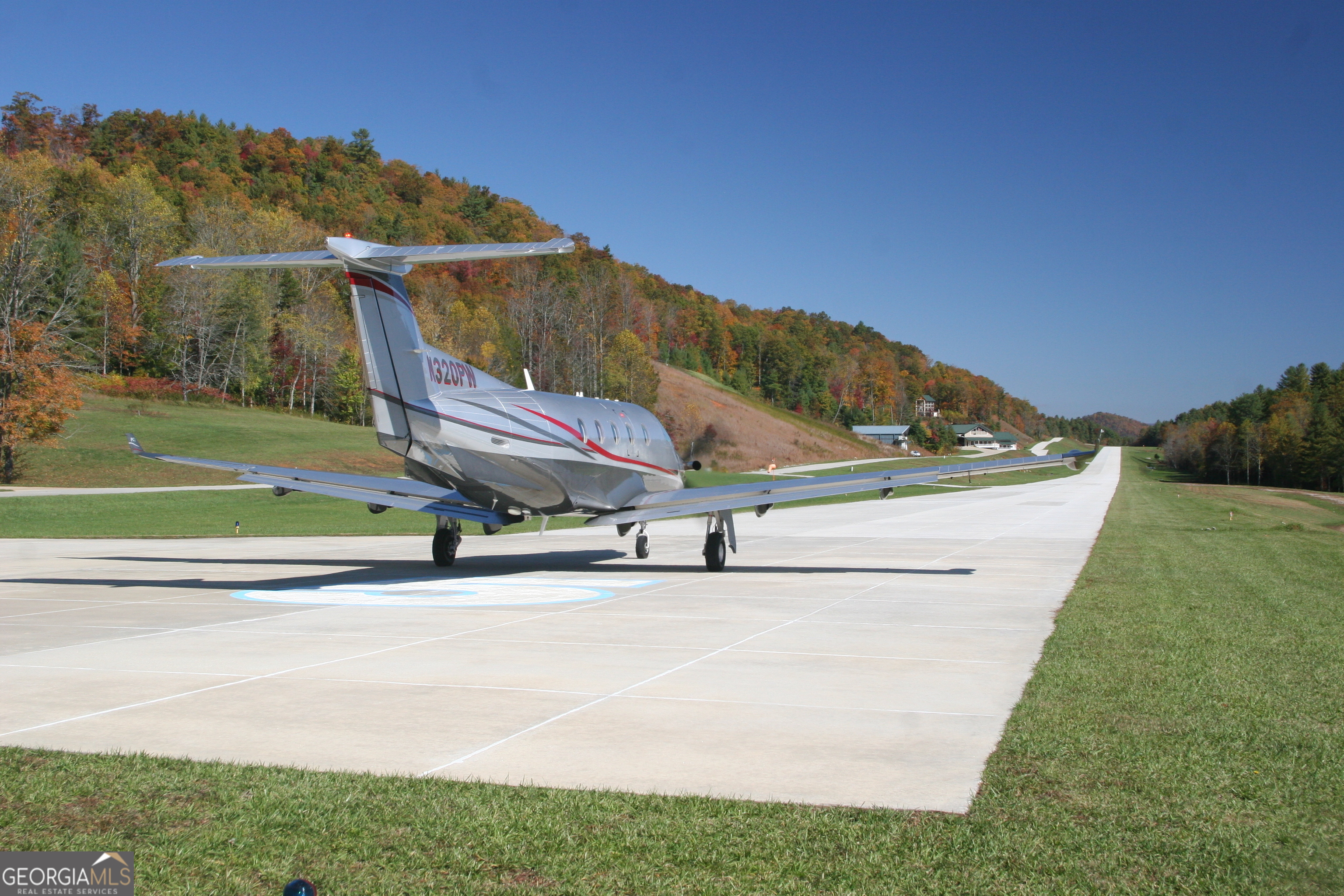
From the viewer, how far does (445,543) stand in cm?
1931

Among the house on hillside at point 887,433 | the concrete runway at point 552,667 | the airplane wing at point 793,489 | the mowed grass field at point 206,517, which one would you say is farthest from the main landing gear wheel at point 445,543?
the house on hillside at point 887,433

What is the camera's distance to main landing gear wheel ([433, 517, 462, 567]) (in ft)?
63.0

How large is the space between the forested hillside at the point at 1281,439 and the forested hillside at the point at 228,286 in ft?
260

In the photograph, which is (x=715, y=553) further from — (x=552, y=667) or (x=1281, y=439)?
(x=1281, y=439)

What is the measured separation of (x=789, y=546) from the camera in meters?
25.2

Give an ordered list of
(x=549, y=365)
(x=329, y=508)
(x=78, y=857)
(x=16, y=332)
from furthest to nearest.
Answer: (x=549, y=365), (x=16, y=332), (x=329, y=508), (x=78, y=857)

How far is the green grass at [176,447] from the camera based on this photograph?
163ft

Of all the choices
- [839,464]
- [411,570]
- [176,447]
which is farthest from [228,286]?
[411,570]

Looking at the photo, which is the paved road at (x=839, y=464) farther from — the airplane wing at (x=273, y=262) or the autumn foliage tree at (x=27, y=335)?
the airplane wing at (x=273, y=262)

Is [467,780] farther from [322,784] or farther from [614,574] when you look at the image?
[614,574]

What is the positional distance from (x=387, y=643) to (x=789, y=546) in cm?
1541

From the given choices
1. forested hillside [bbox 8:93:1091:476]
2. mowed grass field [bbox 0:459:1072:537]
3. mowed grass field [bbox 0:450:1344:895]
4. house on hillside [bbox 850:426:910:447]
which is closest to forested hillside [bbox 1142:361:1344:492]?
house on hillside [bbox 850:426:910:447]

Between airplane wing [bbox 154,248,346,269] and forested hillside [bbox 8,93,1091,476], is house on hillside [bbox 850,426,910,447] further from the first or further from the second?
airplane wing [bbox 154,248,346,269]

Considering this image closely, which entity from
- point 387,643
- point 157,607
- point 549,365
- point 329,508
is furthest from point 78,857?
point 549,365
